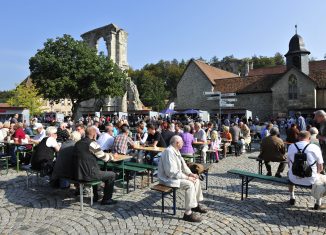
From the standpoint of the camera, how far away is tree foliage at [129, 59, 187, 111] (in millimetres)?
67188

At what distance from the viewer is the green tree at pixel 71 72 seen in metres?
31.2

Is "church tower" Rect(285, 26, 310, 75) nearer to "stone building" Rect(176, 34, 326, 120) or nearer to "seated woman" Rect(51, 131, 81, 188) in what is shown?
"stone building" Rect(176, 34, 326, 120)

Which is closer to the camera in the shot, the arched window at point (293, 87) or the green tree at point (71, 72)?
the green tree at point (71, 72)

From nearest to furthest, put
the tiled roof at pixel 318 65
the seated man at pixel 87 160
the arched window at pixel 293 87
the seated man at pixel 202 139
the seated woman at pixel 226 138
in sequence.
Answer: the seated man at pixel 87 160, the seated man at pixel 202 139, the seated woman at pixel 226 138, the arched window at pixel 293 87, the tiled roof at pixel 318 65

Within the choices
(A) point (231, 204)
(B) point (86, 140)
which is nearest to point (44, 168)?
(B) point (86, 140)

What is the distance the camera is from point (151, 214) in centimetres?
615

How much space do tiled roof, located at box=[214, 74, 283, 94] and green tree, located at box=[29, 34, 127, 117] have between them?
53.8 ft

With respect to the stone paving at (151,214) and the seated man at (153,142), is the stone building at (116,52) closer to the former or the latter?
the seated man at (153,142)

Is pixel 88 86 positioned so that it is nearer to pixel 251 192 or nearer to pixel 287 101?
pixel 287 101

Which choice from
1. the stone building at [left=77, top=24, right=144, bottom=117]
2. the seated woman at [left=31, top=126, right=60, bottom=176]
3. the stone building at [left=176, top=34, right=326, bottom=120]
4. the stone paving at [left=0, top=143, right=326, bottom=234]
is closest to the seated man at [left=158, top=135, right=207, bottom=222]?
the stone paving at [left=0, top=143, right=326, bottom=234]

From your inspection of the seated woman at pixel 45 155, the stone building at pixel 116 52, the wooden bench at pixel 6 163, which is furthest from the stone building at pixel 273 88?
the seated woman at pixel 45 155

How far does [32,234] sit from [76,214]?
108 cm

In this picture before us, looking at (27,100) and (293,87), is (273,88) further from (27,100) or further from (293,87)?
(27,100)

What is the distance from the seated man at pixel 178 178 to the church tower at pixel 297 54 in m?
36.9
